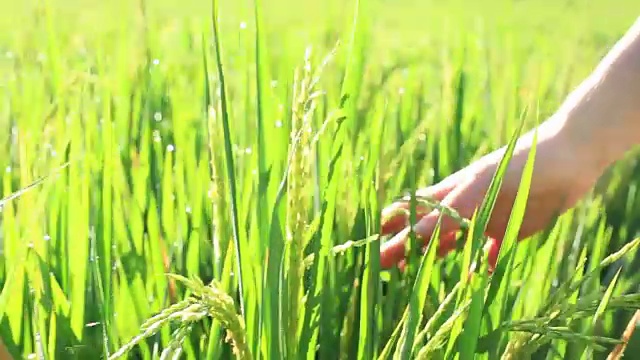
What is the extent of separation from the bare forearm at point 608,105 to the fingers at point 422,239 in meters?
0.20

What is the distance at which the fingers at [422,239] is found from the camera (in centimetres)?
79

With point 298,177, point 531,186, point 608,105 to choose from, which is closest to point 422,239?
point 531,186

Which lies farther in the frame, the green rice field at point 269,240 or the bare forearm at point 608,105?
the bare forearm at point 608,105

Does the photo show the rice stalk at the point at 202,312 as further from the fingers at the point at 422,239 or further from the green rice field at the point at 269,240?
the fingers at the point at 422,239

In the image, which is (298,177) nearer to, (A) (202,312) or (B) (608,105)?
(A) (202,312)

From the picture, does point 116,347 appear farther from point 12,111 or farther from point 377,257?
point 12,111

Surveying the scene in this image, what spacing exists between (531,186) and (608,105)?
0.13 meters

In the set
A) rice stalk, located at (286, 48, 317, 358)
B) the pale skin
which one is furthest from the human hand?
rice stalk, located at (286, 48, 317, 358)

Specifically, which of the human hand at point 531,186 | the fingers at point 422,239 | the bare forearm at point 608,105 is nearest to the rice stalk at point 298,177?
the fingers at point 422,239

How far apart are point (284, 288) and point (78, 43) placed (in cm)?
185

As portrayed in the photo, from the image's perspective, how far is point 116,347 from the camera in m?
0.65

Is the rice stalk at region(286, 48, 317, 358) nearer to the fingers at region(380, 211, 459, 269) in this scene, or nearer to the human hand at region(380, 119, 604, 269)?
the fingers at region(380, 211, 459, 269)

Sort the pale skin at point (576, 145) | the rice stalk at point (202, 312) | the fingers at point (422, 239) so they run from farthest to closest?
the pale skin at point (576, 145)
the fingers at point (422, 239)
the rice stalk at point (202, 312)

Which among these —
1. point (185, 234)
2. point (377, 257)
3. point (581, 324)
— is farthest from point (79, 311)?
point (581, 324)
